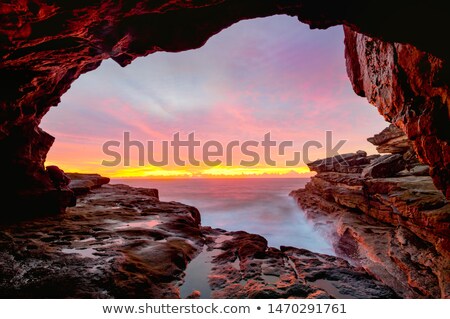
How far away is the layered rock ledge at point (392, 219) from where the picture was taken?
10352 mm

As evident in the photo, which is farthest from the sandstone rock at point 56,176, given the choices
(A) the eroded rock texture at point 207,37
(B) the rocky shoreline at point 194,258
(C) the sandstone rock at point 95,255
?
(A) the eroded rock texture at point 207,37

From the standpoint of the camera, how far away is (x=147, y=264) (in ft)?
23.7

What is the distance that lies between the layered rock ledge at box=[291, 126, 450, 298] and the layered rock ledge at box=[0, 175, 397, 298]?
3.07 meters

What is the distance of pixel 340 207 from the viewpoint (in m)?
26.2

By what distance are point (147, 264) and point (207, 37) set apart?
7160mm

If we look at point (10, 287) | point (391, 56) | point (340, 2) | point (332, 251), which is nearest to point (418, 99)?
point (391, 56)

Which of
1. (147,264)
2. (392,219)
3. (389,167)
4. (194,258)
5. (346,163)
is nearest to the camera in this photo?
(147,264)

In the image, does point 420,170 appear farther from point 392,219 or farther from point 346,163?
point 346,163

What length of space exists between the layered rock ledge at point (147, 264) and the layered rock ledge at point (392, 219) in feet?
10.1

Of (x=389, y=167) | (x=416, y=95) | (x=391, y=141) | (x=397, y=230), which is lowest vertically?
(x=397, y=230)

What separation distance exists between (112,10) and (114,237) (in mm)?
7653

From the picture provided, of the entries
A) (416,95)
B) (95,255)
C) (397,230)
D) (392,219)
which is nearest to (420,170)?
(392,219)

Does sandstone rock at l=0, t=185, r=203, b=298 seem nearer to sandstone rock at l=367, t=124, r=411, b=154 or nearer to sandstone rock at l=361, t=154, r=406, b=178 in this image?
sandstone rock at l=361, t=154, r=406, b=178
